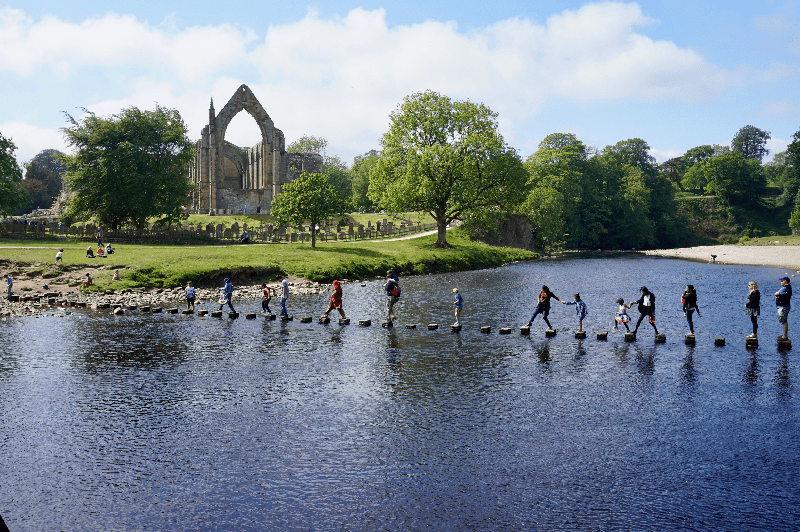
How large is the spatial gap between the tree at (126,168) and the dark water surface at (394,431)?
48553 mm

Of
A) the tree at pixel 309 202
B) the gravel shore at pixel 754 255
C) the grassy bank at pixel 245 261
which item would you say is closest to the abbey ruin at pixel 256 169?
the tree at pixel 309 202

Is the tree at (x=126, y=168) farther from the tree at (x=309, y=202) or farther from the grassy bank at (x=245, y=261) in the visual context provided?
the tree at (x=309, y=202)

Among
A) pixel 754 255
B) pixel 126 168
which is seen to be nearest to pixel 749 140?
pixel 754 255

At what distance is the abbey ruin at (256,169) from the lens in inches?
4412

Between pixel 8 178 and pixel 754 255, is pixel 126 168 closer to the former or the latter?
pixel 8 178

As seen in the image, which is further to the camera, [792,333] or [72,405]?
[792,333]

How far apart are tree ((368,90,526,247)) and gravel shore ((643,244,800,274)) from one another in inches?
1208

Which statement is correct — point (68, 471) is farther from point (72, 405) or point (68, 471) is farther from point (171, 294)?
point (171, 294)

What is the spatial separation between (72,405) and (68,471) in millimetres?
5665

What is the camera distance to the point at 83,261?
5253 cm

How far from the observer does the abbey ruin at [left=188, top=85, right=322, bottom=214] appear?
112062mm

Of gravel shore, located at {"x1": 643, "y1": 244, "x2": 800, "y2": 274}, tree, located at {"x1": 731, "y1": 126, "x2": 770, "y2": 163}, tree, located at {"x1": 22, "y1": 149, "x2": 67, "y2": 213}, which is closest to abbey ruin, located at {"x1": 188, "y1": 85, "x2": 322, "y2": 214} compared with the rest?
tree, located at {"x1": 22, "y1": 149, "x2": 67, "y2": 213}

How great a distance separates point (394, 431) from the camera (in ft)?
59.3

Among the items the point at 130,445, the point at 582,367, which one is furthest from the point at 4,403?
the point at 582,367
